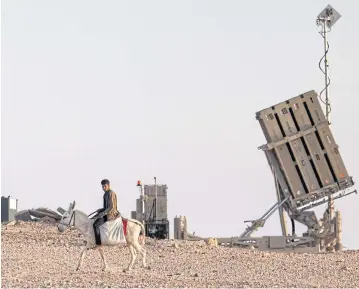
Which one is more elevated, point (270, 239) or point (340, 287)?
point (270, 239)

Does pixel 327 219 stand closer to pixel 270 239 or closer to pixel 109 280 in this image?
pixel 270 239

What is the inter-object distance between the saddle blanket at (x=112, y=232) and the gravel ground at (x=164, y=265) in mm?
549

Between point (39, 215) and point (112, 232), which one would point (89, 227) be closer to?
point (112, 232)

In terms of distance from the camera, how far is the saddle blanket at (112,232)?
22.4 m

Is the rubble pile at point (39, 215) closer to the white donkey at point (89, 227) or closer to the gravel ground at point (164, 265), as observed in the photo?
the gravel ground at point (164, 265)

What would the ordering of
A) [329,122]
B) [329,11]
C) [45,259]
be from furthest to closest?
[329,11] → [329,122] → [45,259]

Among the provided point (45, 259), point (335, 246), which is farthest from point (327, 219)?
point (45, 259)

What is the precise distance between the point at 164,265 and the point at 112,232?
Result: 2611mm

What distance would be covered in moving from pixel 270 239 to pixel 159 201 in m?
3.19

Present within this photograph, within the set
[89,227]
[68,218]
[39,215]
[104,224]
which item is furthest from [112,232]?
[39,215]

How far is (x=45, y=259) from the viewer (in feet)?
82.5

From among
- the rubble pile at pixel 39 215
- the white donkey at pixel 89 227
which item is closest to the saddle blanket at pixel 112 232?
the white donkey at pixel 89 227

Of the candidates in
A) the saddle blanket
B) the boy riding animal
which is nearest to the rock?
the boy riding animal

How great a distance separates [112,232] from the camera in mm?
22422
